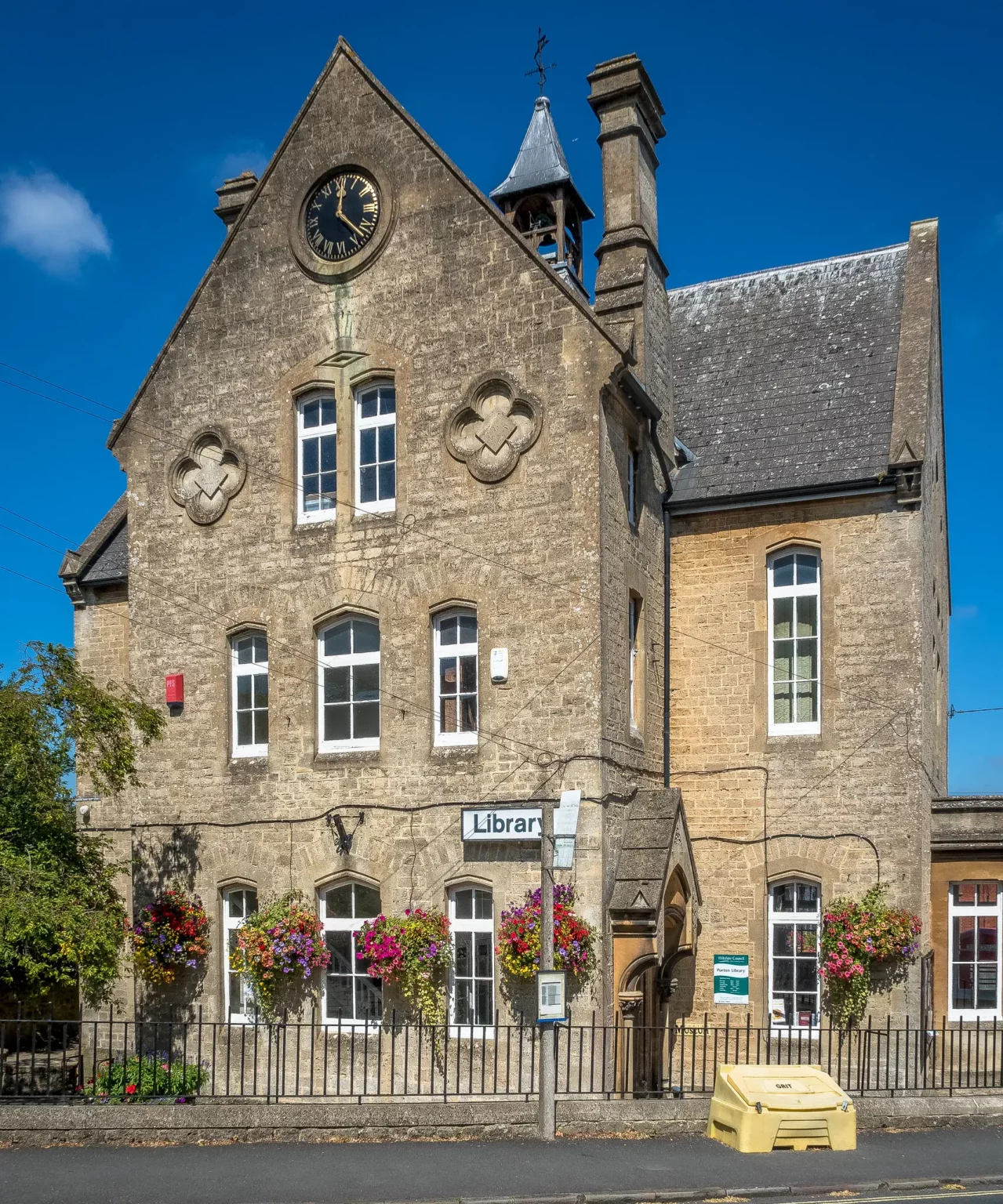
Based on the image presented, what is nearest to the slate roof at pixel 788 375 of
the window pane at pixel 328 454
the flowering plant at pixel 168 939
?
the window pane at pixel 328 454

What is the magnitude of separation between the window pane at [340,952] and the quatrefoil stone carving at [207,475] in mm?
6021

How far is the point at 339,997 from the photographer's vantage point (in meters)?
17.8

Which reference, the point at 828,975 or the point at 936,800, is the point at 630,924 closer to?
the point at 828,975

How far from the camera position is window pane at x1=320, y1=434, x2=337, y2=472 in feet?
62.3

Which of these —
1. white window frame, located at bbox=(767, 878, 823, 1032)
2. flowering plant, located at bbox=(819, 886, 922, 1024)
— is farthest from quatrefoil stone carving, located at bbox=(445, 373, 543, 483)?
flowering plant, located at bbox=(819, 886, 922, 1024)

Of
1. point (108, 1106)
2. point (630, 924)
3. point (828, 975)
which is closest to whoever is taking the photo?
point (108, 1106)

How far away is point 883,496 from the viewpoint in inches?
724

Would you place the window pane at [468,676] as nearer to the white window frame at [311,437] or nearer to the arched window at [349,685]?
the arched window at [349,685]

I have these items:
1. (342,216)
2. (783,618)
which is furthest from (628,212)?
(783,618)

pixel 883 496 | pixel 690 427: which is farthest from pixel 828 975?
pixel 690 427

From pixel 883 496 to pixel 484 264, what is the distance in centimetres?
611

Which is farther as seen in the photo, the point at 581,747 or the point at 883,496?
the point at 883,496

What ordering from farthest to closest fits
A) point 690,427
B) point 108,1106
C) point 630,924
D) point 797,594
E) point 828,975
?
point 690,427 → point 797,594 → point 828,975 → point 630,924 → point 108,1106

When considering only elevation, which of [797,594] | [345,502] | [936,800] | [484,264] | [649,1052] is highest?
[484,264]
